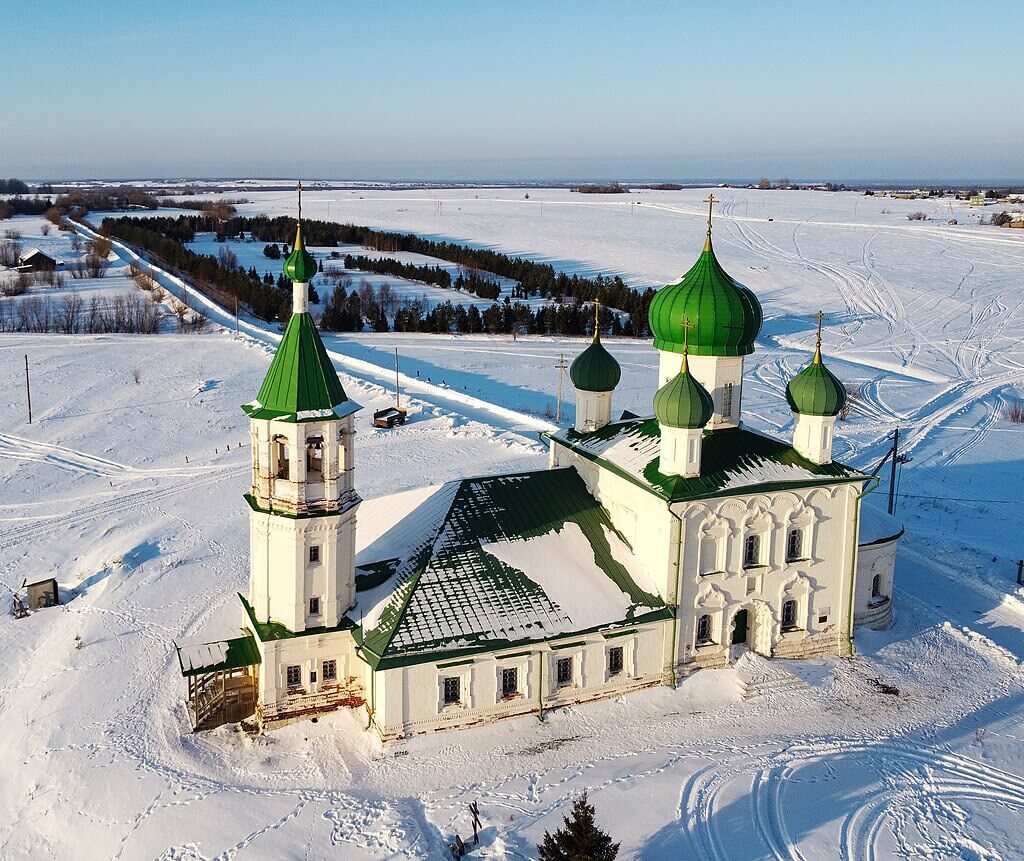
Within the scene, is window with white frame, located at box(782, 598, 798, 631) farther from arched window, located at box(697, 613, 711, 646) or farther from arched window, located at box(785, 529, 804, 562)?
arched window, located at box(697, 613, 711, 646)

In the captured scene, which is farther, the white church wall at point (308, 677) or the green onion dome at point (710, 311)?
the green onion dome at point (710, 311)

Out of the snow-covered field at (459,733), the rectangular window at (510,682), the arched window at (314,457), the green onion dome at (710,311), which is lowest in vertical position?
the snow-covered field at (459,733)

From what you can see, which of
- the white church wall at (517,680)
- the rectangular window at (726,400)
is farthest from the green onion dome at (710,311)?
the white church wall at (517,680)

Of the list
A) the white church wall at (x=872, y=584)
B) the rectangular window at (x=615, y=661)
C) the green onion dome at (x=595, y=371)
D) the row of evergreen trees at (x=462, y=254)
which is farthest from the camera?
the row of evergreen trees at (x=462, y=254)

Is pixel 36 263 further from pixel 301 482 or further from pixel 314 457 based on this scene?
pixel 301 482

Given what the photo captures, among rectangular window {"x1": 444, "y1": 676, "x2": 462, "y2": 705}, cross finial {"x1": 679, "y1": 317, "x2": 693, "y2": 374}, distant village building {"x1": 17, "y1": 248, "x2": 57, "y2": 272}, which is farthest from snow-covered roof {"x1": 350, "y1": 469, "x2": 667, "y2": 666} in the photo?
distant village building {"x1": 17, "y1": 248, "x2": 57, "y2": 272}

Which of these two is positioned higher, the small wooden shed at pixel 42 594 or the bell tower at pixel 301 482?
the bell tower at pixel 301 482

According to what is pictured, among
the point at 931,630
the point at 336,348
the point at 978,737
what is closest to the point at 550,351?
the point at 336,348

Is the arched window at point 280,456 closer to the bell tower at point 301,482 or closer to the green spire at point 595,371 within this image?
the bell tower at point 301,482

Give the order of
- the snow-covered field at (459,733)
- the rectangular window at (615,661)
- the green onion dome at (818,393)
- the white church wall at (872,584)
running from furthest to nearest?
the white church wall at (872,584) → the green onion dome at (818,393) → the rectangular window at (615,661) → the snow-covered field at (459,733)
